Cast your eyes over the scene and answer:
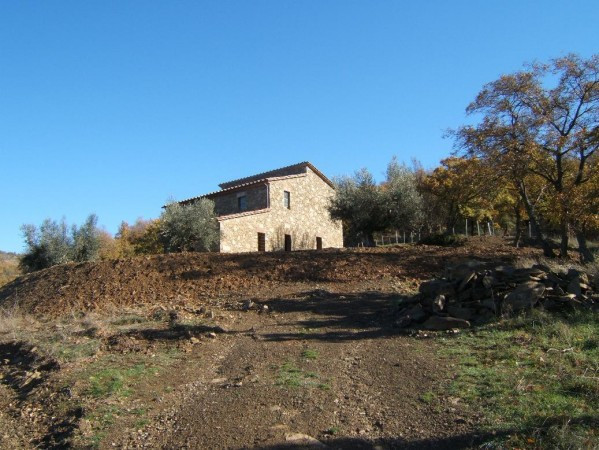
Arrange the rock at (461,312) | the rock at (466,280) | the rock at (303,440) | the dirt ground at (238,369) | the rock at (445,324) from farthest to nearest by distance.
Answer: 1. the rock at (466,280)
2. the rock at (461,312)
3. the rock at (445,324)
4. the dirt ground at (238,369)
5. the rock at (303,440)

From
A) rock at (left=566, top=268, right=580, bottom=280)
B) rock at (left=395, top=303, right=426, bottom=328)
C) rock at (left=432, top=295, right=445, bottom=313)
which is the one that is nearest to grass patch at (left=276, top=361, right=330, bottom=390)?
rock at (left=395, top=303, right=426, bottom=328)

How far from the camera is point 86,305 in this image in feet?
44.8

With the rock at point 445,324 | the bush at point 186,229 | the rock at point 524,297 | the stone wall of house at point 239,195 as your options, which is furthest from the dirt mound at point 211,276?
the stone wall of house at point 239,195

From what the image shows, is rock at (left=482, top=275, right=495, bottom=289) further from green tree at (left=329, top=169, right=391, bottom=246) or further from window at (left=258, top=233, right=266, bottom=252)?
window at (left=258, top=233, right=266, bottom=252)

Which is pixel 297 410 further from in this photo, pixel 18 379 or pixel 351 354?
pixel 18 379

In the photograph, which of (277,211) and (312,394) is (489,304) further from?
(277,211)

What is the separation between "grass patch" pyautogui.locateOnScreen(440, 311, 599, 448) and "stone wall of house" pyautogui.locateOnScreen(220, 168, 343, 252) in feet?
62.6

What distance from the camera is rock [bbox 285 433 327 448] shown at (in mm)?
5193

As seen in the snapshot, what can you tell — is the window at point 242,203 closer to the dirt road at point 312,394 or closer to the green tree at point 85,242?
the green tree at point 85,242

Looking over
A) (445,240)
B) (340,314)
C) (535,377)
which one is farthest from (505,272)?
(445,240)

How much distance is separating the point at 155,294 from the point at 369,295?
606 centimetres

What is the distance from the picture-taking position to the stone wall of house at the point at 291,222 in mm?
27250

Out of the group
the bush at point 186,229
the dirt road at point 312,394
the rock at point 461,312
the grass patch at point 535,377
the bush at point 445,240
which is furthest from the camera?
the bush at point 186,229

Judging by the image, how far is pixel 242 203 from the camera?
3138 centimetres
